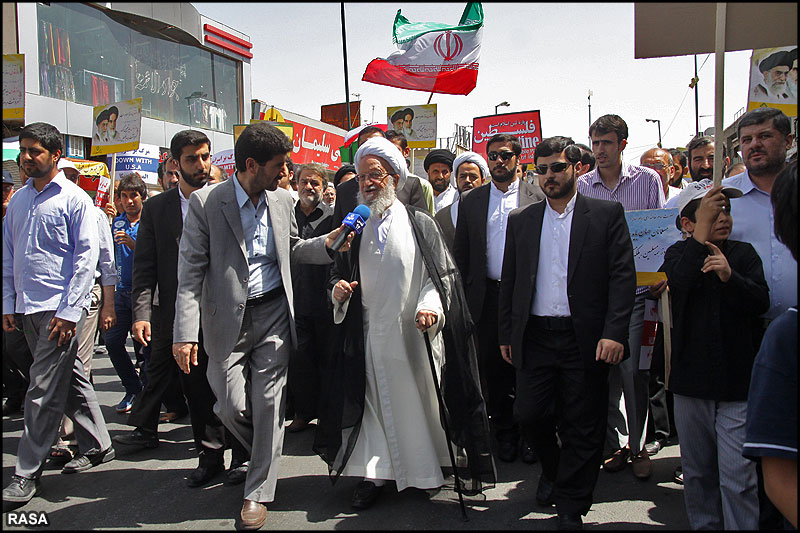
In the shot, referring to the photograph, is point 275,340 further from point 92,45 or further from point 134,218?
point 92,45

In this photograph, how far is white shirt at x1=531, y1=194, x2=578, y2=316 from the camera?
3.46 metres

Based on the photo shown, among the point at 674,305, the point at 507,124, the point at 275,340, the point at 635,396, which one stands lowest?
the point at 635,396

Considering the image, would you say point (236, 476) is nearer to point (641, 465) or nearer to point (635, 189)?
point (641, 465)

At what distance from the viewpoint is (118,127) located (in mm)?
9070


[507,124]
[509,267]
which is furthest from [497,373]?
[507,124]

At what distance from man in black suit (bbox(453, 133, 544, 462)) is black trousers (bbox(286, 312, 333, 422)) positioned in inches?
54.2

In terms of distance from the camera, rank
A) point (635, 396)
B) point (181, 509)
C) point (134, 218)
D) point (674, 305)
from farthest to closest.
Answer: point (134, 218) < point (635, 396) < point (181, 509) < point (674, 305)

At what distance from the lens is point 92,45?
17578 millimetres

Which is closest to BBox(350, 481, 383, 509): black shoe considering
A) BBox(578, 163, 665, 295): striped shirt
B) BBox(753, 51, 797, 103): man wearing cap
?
BBox(578, 163, 665, 295): striped shirt

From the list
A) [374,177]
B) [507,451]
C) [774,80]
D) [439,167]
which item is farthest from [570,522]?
[774,80]

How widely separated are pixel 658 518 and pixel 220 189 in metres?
3.33

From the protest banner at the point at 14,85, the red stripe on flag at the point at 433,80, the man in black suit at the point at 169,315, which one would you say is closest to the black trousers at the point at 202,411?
the man in black suit at the point at 169,315

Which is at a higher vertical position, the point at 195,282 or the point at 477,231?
the point at 477,231

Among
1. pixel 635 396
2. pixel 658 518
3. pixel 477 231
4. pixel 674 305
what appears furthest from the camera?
pixel 477 231
